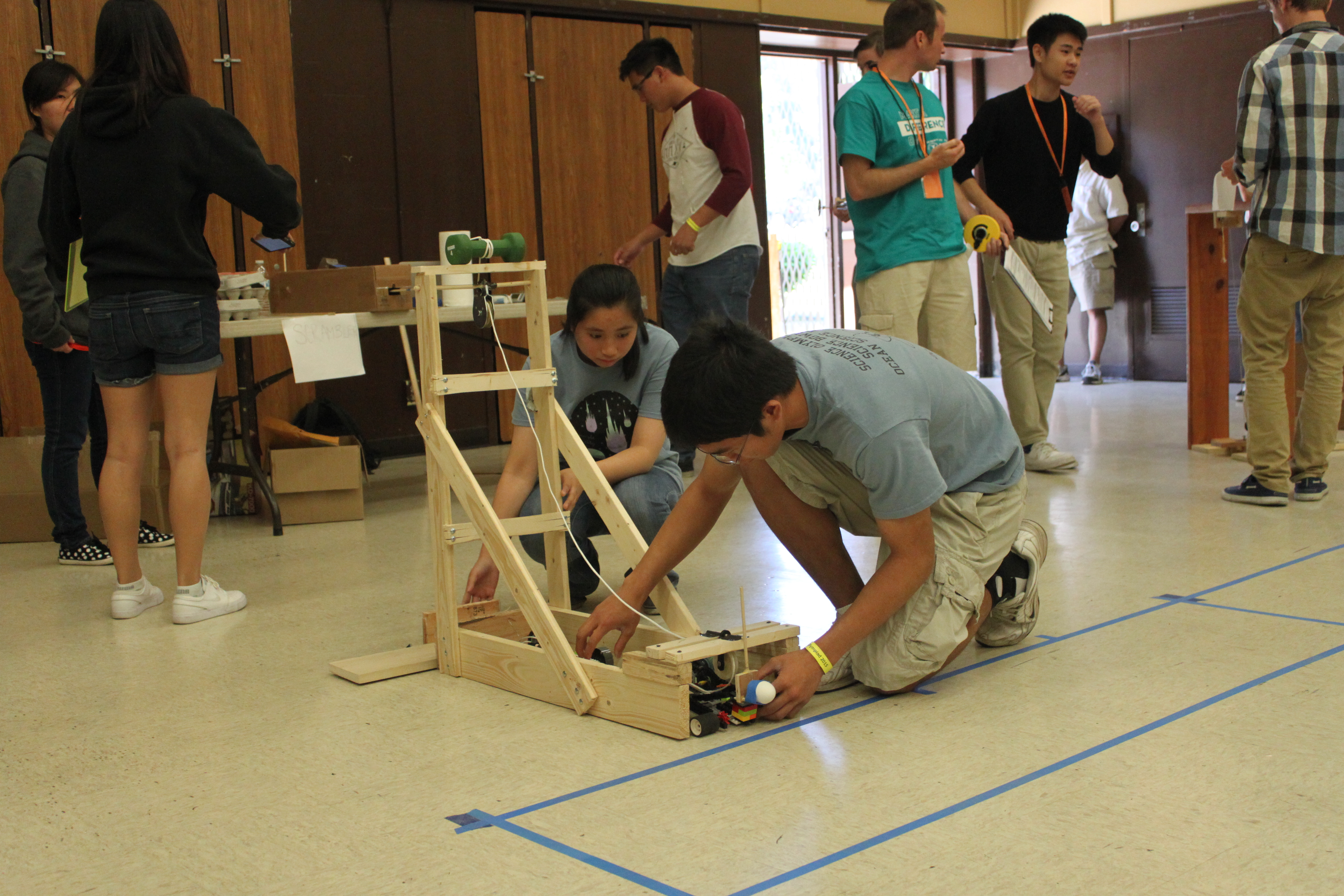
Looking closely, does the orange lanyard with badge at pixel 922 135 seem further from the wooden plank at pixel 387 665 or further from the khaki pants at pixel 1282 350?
the wooden plank at pixel 387 665

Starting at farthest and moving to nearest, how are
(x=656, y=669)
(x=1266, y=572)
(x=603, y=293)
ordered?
(x=1266, y=572)
(x=603, y=293)
(x=656, y=669)

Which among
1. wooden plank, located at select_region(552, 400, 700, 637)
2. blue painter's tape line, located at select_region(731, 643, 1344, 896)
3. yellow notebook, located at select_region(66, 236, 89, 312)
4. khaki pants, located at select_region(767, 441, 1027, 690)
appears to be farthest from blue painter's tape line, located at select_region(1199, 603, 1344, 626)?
yellow notebook, located at select_region(66, 236, 89, 312)

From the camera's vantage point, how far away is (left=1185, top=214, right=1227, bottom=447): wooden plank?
4.32m

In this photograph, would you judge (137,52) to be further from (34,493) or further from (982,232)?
(982,232)

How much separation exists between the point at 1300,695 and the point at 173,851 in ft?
5.33

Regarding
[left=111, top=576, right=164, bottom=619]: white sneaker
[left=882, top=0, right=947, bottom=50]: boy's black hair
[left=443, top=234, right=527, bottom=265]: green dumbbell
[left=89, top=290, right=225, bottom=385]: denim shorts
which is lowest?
[left=111, top=576, right=164, bottom=619]: white sneaker

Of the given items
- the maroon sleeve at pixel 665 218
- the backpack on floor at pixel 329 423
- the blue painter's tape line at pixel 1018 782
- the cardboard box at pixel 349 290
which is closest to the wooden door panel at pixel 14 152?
the backpack on floor at pixel 329 423

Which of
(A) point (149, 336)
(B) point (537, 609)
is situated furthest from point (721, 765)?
(A) point (149, 336)

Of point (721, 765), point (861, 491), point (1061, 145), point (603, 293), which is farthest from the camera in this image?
point (1061, 145)

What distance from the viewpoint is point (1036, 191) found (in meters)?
4.16

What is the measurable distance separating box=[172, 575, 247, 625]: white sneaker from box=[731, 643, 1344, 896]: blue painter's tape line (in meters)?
1.78

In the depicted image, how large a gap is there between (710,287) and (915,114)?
0.95 m

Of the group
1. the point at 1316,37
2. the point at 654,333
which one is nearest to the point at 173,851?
the point at 654,333

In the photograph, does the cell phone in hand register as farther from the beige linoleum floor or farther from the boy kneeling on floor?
the boy kneeling on floor
